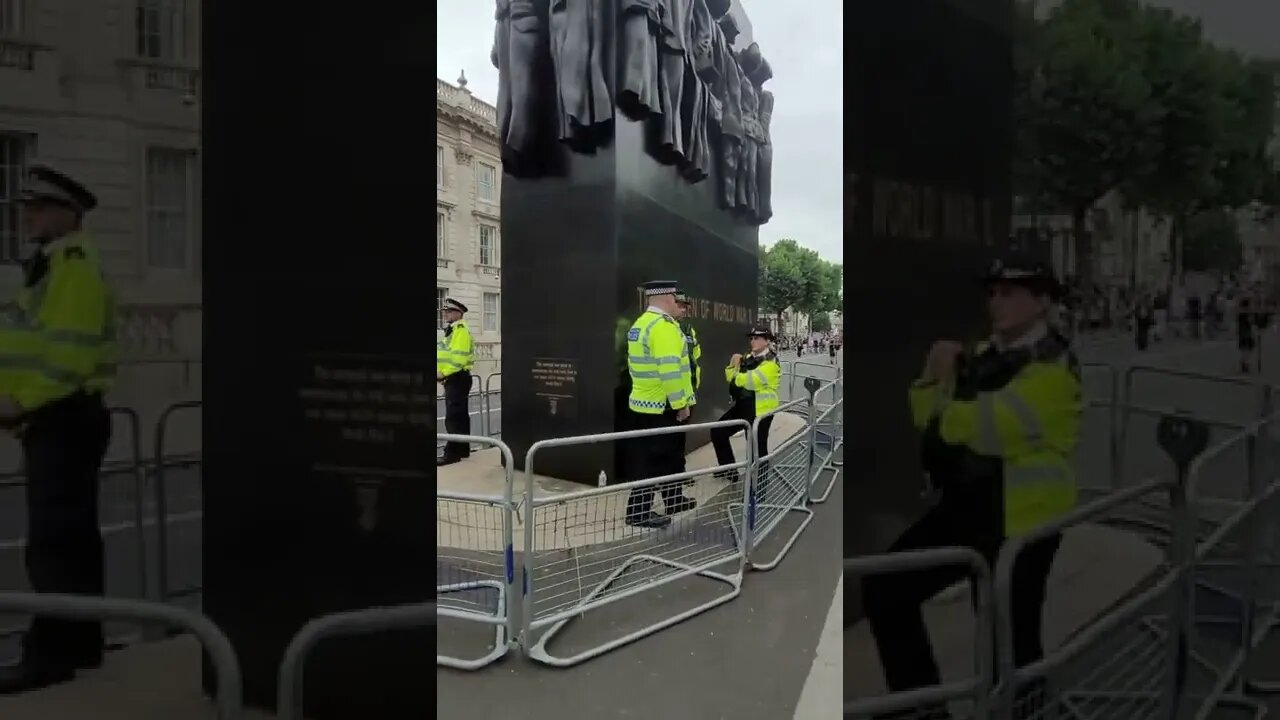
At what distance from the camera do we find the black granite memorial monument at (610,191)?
2.29 m

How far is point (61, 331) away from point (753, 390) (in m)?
2.20

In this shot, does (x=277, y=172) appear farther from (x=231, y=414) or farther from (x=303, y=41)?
(x=231, y=414)

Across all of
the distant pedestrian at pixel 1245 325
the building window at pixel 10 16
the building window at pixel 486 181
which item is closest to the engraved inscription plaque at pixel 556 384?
the building window at pixel 486 181

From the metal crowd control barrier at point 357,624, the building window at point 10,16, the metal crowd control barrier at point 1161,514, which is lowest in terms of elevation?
the metal crowd control barrier at point 357,624

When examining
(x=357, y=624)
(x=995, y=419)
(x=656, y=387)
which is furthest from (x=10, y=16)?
(x=656, y=387)

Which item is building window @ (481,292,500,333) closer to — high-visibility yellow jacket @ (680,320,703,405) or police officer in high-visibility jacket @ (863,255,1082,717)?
high-visibility yellow jacket @ (680,320,703,405)

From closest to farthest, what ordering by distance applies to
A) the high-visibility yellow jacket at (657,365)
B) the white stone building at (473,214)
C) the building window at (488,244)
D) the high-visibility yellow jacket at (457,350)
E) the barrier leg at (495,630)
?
the white stone building at (473,214)
the high-visibility yellow jacket at (457,350)
the barrier leg at (495,630)
the building window at (488,244)
the high-visibility yellow jacket at (657,365)

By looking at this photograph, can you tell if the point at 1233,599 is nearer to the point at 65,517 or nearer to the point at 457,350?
the point at 457,350

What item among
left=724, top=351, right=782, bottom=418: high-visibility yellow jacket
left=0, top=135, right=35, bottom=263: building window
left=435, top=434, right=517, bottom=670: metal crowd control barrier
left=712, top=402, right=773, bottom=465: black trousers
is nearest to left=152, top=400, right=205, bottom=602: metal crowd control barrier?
left=0, top=135, right=35, bottom=263: building window

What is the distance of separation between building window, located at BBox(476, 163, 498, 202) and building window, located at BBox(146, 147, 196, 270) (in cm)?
82

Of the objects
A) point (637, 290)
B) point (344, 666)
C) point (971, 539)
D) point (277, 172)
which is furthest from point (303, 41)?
point (637, 290)

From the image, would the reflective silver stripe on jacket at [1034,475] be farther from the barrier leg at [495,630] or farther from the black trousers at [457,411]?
the barrier leg at [495,630]

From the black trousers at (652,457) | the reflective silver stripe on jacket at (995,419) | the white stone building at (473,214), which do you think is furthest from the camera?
the black trousers at (652,457)

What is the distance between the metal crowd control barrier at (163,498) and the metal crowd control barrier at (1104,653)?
107cm
